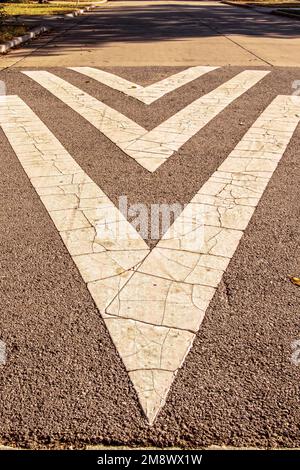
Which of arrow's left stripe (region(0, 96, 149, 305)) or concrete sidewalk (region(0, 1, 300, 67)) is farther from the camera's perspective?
concrete sidewalk (region(0, 1, 300, 67))

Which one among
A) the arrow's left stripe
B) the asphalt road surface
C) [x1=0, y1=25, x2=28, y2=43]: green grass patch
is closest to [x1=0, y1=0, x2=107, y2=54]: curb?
[x1=0, y1=25, x2=28, y2=43]: green grass patch

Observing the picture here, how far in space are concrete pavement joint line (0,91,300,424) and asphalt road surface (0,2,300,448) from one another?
0.4 inches

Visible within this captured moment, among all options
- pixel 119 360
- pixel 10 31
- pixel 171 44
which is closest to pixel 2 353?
pixel 119 360

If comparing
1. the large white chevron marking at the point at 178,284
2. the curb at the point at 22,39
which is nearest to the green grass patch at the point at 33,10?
the curb at the point at 22,39

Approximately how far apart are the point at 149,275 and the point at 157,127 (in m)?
3.51

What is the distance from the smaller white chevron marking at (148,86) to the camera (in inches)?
302

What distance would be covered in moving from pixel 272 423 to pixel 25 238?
221 centimetres

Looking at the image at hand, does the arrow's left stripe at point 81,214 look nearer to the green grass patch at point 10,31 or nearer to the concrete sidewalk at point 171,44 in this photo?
the concrete sidewalk at point 171,44

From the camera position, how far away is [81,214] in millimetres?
3840

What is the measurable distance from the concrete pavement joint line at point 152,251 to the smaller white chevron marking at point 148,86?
2617mm

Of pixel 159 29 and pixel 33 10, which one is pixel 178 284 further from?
pixel 33 10

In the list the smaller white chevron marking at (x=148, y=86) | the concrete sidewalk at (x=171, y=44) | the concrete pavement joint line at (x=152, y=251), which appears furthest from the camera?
the concrete sidewalk at (x=171, y=44)

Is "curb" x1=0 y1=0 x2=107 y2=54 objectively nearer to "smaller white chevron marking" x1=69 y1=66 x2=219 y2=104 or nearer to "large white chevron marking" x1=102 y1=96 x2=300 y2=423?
"smaller white chevron marking" x1=69 y1=66 x2=219 y2=104

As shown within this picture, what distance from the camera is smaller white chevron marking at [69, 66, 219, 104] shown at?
767 cm
